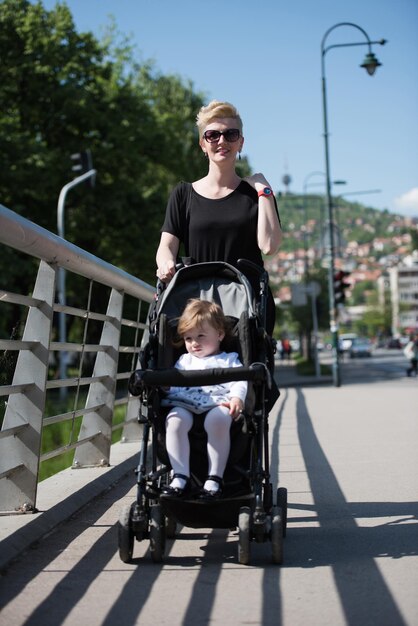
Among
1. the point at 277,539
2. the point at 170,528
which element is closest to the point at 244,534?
the point at 277,539

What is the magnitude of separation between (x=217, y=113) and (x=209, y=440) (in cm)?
182

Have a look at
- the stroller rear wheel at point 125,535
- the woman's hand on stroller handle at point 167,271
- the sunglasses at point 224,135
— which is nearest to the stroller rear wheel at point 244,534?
the stroller rear wheel at point 125,535

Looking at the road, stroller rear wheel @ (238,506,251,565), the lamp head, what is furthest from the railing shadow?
the lamp head

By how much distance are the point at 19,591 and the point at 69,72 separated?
36.7m

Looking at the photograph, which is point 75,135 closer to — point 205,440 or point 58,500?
point 58,500

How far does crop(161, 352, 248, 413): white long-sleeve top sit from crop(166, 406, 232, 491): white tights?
0.05 meters

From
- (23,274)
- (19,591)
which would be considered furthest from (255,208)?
(23,274)

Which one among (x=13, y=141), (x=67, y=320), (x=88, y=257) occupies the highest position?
(x=13, y=141)

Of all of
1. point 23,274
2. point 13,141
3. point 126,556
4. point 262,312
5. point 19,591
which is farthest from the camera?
point 13,141

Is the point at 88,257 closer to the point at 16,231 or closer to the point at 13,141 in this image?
the point at 16,231

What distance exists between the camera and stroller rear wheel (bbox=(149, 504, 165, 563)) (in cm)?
480

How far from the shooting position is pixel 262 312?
5.43 metres

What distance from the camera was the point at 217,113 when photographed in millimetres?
5793

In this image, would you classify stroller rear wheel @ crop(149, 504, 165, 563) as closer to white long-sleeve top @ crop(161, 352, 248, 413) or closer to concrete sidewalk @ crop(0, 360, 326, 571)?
white long-sleeve top @ crop(161, 352, 248, 413)
